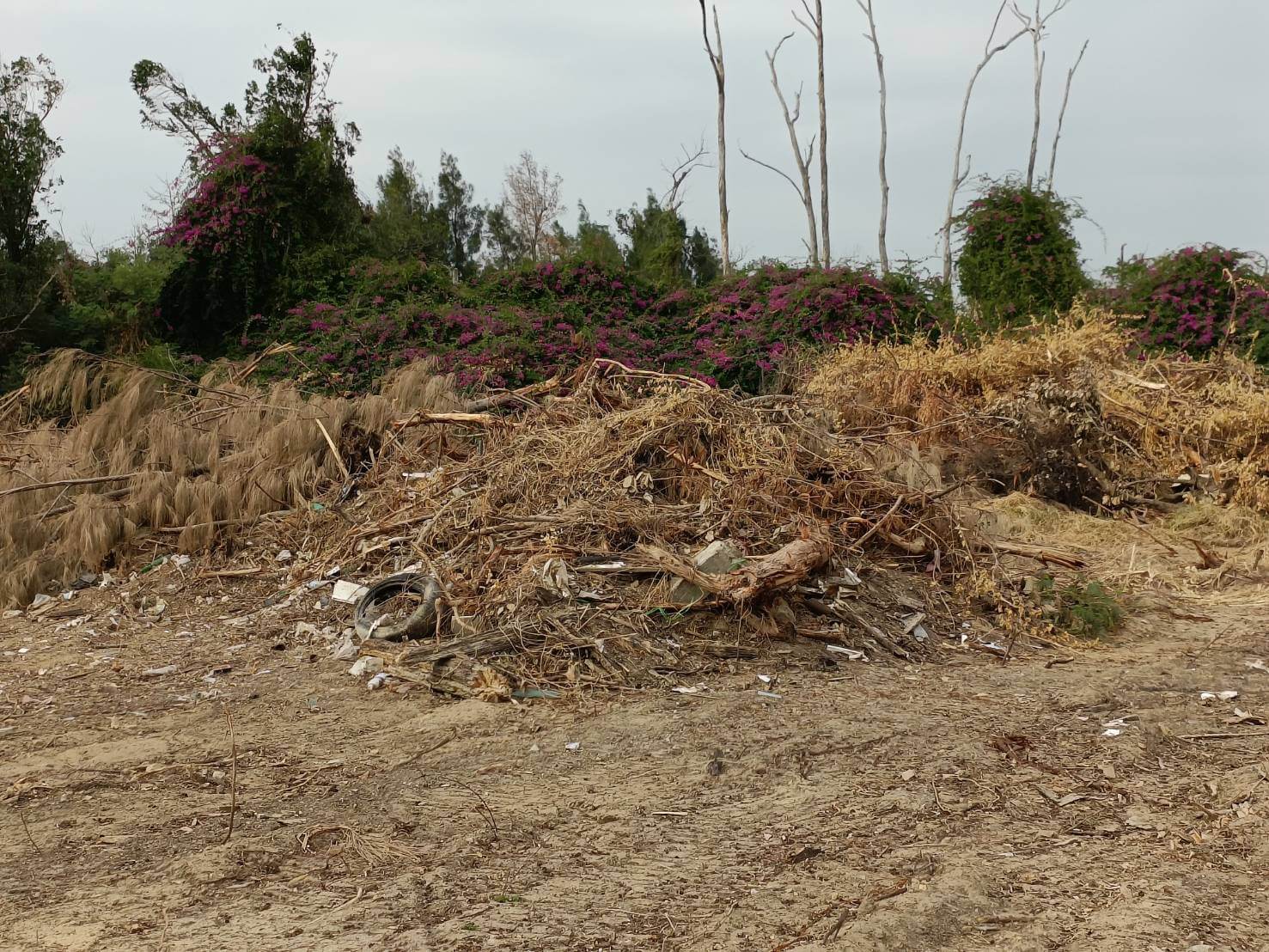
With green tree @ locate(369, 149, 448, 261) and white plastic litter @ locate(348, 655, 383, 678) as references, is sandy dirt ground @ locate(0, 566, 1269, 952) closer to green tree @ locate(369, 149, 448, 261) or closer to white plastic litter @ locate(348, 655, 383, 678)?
white plastic litter @ locate(348, 655, 383, 678)

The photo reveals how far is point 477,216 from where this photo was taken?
27422mm

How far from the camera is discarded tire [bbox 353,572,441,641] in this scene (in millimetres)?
4984

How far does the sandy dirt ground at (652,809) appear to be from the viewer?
2.62 metres

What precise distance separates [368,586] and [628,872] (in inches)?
118

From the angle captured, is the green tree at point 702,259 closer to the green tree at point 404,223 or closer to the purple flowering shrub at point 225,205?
the green tree at point 404,223

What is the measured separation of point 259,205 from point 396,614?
422 inches

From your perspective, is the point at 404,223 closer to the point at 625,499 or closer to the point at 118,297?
the point at 118,297

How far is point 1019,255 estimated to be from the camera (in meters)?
→ 14.6

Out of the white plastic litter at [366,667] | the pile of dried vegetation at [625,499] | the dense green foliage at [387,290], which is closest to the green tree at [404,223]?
the dense green foliage at [387,290]

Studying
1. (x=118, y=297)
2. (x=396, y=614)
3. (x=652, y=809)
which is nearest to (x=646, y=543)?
(x=396, y=614)

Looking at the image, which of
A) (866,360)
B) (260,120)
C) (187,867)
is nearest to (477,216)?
(260,120)

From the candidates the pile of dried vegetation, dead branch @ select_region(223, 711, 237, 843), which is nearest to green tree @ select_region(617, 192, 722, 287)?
the pile of dried vegetation

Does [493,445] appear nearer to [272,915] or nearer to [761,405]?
[761,405]

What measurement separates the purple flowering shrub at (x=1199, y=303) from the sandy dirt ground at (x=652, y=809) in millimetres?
8042
